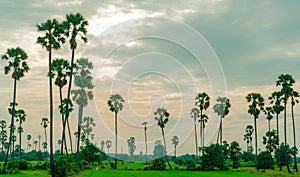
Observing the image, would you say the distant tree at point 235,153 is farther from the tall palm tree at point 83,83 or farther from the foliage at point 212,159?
the tall palm tree at point 83,83

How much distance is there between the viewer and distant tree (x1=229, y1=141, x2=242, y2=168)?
4658 inches

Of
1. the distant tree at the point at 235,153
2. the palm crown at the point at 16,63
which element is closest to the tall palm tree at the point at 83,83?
the palm crown at the point at 16,63

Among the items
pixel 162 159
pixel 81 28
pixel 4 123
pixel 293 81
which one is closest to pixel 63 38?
pixel 81 28

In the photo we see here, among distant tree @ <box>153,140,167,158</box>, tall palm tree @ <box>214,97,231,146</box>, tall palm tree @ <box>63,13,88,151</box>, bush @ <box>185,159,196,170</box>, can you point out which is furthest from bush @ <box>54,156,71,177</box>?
tall palm tree @ <box>214,97,231,146</box>

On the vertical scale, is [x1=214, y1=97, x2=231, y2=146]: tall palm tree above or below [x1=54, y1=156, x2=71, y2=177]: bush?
above

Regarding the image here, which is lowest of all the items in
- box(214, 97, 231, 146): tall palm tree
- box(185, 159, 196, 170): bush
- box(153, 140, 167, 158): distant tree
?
box(185, 159, 196, 170): bush

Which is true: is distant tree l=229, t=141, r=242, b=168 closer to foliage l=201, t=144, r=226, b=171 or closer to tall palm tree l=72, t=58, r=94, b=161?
foliage l=201, t=144, r=226, b=171

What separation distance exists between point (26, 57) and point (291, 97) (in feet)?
214

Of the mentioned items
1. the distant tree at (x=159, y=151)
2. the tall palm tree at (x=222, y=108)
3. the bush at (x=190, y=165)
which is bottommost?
the bush at (x=190, y=165)

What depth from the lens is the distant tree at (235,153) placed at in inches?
4658

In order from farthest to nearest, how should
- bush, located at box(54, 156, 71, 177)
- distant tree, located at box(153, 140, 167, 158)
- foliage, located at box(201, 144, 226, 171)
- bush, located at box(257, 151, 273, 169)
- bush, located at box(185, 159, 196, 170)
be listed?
bush, located at box(257, 151, 273, 169), distant tree, located at box(153, 140, 167, 158), bush, located at box(185, 159, 196, 170), foliage, located at box(201, 144, 226, 171), bush, located at box(54, 156, 71, 177)

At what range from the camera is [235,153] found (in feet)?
391

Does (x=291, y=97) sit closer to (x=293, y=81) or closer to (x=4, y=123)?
(x=293, y=81)

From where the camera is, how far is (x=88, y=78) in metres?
86.2
